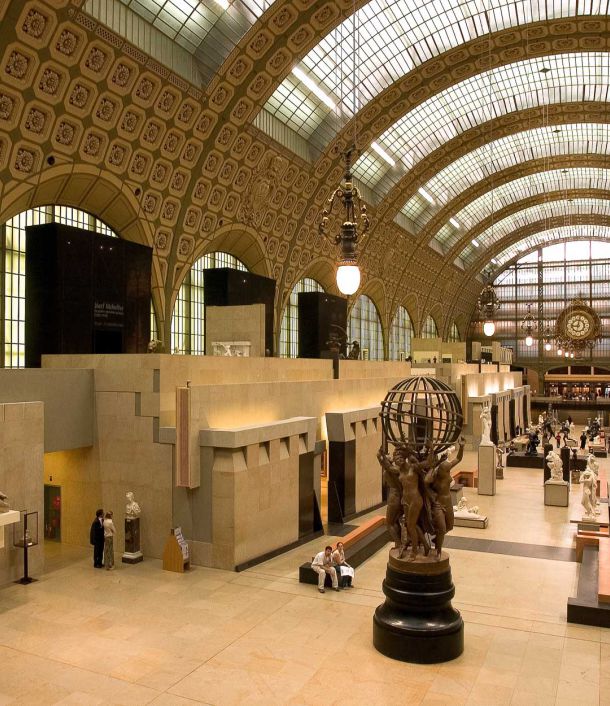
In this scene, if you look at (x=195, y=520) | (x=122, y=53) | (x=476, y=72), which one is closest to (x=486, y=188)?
(x=476, y=72)

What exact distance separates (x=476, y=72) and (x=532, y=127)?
9283 mm

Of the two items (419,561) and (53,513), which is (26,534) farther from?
(419,561)

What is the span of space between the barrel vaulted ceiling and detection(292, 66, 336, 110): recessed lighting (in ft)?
0.48

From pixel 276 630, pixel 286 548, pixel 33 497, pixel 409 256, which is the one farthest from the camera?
pixel 409 256

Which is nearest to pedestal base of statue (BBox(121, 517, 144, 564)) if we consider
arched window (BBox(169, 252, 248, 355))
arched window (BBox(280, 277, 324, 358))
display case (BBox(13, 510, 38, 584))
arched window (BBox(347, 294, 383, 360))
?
display case (BBox(13, 510, 38, 584))

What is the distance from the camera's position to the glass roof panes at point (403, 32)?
2569cm

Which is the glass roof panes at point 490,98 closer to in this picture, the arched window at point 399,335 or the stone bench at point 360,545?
the arched window at point 399,335

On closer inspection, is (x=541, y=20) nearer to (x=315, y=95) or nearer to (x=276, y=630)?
(x=315, y=95)

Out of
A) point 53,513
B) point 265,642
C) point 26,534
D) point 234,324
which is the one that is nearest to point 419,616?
point 265,642

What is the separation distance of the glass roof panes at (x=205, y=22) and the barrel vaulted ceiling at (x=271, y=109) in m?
0.04

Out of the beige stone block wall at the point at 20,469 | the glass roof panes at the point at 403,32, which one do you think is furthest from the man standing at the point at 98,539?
the glass roof panes at the point at 403,32

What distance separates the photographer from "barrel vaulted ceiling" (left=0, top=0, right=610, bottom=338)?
17109 millimetres

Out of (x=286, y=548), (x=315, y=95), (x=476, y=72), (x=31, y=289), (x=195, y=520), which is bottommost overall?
(x=286, y=548)

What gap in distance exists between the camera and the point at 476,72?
2917 centimetres
